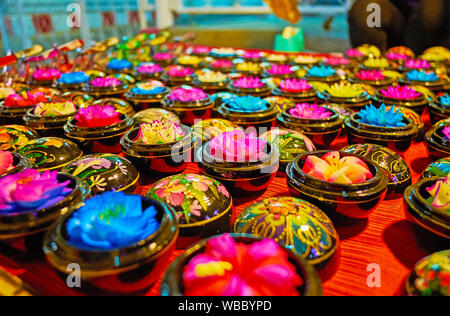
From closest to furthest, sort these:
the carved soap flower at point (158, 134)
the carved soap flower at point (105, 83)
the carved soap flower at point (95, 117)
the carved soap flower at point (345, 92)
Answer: the carved soap flower at point (158, 134)
the carved soap flower at point (95, 117)
the carved soap flower at point (345, 92)
the carved soap flower at point (105, 83)

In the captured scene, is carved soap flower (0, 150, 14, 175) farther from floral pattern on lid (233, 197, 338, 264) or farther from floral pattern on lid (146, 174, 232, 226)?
floral pattern on lid (233, 197, 338, 264)

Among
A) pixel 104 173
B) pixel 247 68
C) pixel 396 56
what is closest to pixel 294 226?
pixel 104 173

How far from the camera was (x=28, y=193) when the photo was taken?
802mm

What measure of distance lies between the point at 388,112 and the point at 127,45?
2.74 metres

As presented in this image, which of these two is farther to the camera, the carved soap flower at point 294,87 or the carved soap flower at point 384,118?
the carved soap flower at point 294,87

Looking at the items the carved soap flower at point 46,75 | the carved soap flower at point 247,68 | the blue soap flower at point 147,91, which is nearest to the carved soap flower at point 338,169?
the blue soap flower at point 147,91

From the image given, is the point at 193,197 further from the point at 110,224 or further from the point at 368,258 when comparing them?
the point at 368,258

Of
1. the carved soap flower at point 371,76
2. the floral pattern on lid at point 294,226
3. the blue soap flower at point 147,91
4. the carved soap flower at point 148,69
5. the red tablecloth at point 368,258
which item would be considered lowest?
the red tablecloth at point 368,258

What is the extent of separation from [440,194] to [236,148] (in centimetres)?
56

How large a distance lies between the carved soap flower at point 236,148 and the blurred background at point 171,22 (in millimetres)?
4659

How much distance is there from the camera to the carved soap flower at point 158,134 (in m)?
1.23

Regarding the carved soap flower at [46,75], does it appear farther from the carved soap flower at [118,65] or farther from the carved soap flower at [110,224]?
the carved soap flower at [110,224]

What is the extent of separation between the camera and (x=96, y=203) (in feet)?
2.48

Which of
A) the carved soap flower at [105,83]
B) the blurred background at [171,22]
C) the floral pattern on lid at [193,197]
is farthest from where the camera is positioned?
the blurred background at [171,22]
